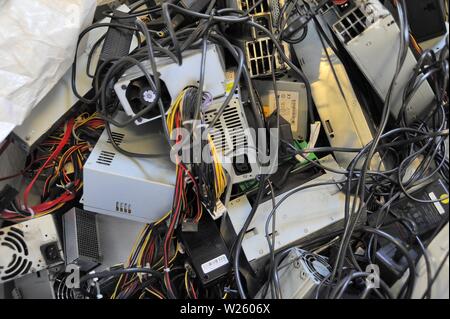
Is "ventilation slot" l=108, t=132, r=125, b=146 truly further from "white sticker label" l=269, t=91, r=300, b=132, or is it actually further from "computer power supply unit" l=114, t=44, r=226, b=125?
A: "white sticker label" l=269, t=91, r=300, b=132

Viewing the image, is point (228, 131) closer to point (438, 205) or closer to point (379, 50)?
point (379, 50)

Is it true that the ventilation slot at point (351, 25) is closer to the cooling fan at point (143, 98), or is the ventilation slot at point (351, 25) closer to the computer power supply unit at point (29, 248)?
the cooling fan at point (143, 98)

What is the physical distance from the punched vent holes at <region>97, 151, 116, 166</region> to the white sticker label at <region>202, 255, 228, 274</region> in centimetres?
37

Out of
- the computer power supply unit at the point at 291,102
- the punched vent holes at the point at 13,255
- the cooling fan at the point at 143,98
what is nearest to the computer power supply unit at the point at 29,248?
the punched vent holes at the point at 13,255

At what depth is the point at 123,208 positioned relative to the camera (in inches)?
45.6

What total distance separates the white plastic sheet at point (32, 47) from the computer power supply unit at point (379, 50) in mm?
731

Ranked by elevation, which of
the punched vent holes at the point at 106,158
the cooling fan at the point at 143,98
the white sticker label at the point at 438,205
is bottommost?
the white sticker label at the point at 438,205

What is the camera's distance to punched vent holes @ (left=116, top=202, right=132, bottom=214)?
115 centimetres

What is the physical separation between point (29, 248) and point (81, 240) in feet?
0.44

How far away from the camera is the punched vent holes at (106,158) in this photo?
1.13 meters

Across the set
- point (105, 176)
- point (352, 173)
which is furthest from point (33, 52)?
point (352, 173)

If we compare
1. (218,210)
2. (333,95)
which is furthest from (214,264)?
(333,95)

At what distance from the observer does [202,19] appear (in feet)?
3.67
